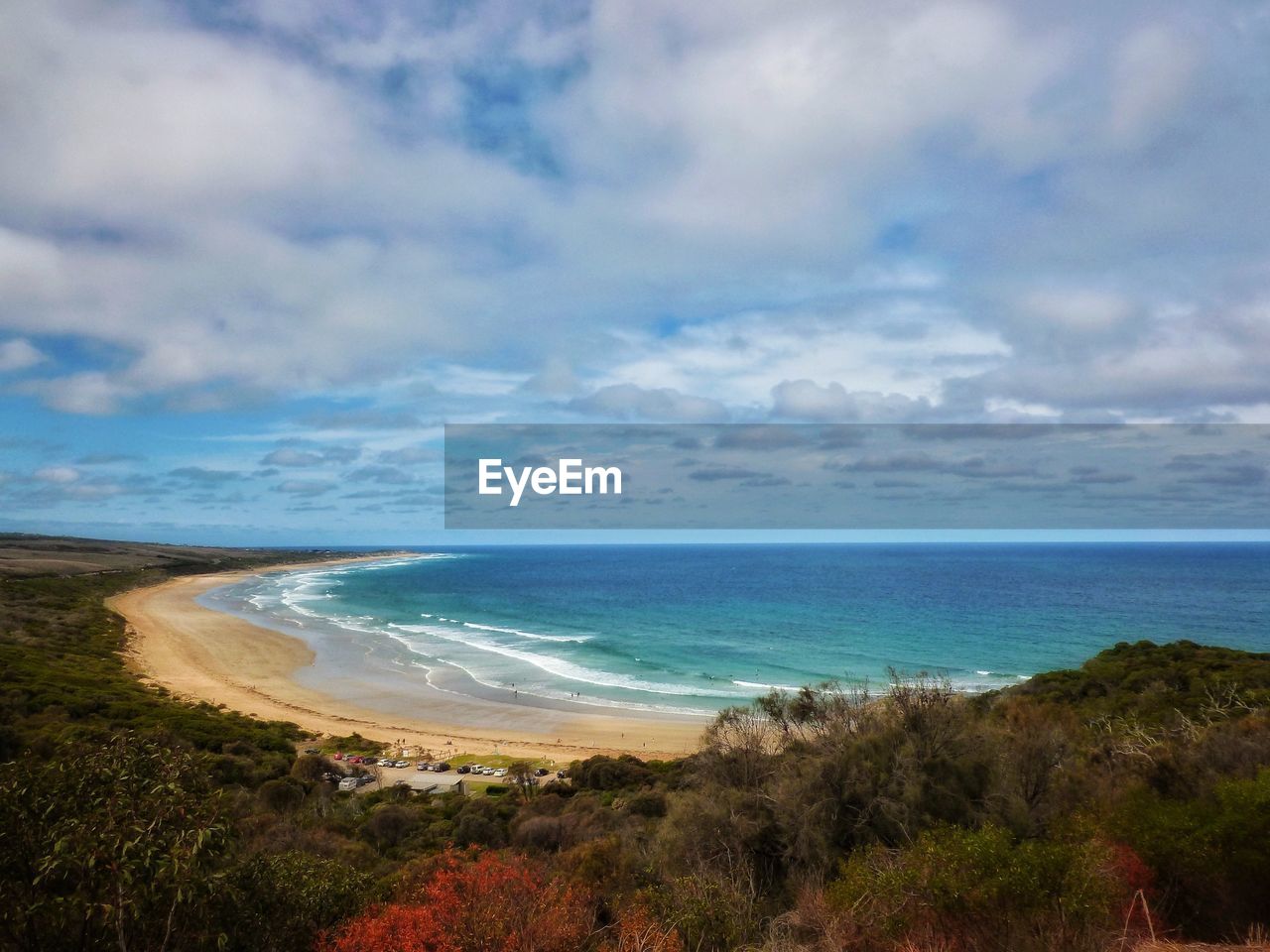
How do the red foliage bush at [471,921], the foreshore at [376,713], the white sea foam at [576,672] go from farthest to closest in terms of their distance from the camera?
1. the white sea foam at [576,672]
2. the foreshore at [376,713]
3. the red foliage bush at [471,921]

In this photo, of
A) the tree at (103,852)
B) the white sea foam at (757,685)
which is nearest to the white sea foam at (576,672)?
the white sea foam at (757,685)

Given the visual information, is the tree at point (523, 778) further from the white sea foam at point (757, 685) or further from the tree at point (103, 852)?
the white sea foam at point (757, 685)

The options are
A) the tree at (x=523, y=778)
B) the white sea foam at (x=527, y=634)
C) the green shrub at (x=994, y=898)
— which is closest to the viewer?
the green shrub at (x=994, y=898)

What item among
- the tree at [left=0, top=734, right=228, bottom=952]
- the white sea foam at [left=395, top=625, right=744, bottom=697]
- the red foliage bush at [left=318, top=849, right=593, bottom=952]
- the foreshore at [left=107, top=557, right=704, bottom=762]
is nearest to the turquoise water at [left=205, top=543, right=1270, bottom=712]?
the white sea foam at [left=395, top=625, right=744, bottom=697]

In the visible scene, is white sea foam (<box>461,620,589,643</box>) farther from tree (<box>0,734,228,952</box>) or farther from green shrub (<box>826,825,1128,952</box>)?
tree (<box>0,734,228,952</box>)

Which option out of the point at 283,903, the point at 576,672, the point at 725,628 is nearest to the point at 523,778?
the point at 283,903

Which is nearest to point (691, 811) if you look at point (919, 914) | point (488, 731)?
point (919, 914)

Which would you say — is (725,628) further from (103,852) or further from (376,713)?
(103,852)
